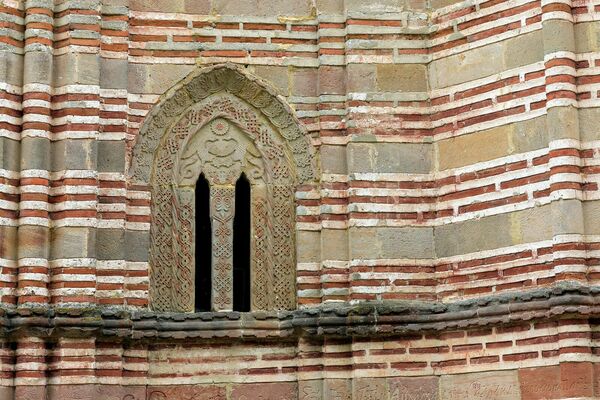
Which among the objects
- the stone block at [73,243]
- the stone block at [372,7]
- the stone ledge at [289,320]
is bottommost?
the stone ledge at [289,320]

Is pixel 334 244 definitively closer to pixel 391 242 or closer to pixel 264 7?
pixel 391 242

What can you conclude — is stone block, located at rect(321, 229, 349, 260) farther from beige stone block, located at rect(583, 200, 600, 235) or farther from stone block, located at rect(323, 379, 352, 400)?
beige stone block, located at rect(583, 200, 600, 235)

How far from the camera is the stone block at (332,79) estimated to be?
1401 centimetres

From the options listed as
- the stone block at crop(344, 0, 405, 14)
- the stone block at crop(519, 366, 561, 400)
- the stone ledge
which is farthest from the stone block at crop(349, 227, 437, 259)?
the stone block at crop(344, 0, 405, 14)

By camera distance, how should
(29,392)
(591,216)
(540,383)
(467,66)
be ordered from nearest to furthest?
(540,383) → (591,216) → (29,392) → (467,66)

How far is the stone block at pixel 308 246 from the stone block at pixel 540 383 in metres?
2.45

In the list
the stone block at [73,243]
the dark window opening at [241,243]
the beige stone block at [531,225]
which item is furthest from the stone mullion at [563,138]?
the stone block at [73,243]

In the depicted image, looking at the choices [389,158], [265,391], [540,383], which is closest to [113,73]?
[389,158]

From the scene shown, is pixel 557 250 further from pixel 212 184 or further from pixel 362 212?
pixel 212 184

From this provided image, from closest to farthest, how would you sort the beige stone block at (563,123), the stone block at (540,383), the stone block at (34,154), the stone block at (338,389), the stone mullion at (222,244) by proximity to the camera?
the stone block at (540,383) < the beige stone block at (563,123) < the stone block at (338,389) < the stone block at (34,154) < the stone mullion at (222,244)

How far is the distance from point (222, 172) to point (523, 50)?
130 inches

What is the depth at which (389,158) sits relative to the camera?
1377 cm

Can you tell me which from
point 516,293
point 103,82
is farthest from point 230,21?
point 516,293

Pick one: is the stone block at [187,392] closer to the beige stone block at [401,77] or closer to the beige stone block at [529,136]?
the beige stone block at [401,77]
